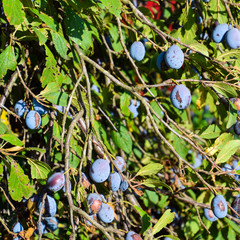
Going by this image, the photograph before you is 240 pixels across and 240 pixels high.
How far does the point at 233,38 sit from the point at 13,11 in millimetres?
724

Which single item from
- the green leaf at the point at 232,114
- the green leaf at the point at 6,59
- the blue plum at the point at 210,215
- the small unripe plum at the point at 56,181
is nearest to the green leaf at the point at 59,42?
the green leaf at the point at 6,59

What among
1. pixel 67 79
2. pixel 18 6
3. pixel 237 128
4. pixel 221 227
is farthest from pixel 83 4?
pixel 221 227

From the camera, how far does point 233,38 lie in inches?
43.6

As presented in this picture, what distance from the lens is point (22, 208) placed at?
3.65 ft

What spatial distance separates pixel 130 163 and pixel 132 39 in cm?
67

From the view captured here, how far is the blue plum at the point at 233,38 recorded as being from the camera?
1.10 metres

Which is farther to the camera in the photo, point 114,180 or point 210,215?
point 210,215

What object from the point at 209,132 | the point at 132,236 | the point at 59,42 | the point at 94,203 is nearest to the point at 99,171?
the point at 94,203

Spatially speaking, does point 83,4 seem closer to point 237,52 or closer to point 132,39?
point 132,39

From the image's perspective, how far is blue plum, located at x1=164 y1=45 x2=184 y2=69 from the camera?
0.93 m

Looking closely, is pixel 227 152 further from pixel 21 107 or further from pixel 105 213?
pixel 21 107

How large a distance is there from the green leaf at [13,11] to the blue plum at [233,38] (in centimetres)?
70

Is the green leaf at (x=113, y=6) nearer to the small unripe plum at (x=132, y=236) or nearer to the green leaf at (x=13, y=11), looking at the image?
the green leaf at (x=13, y=11)

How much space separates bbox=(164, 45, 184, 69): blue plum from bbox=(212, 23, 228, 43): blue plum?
0.33m
